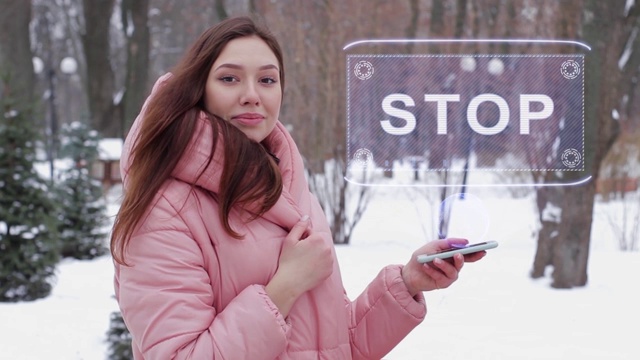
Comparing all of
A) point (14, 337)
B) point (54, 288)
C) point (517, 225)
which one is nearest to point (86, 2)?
point (54, 288)

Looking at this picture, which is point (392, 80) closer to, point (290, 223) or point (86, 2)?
point (290, 223)

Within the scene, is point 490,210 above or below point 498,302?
above

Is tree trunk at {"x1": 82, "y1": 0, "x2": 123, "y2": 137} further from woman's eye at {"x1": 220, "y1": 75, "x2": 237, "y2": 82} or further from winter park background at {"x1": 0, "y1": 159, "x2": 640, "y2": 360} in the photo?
woman's eye at {"x1": 220, "y1": 75, "x2": 237, "y2": 82}

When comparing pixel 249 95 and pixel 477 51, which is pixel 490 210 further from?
pixel 249 95

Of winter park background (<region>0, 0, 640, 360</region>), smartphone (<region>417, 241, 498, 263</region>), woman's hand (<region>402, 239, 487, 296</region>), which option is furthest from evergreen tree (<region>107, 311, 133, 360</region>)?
smartphone (<region>417, 241, 498, 263</region>)

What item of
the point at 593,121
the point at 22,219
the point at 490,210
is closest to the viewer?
the point at 490,210

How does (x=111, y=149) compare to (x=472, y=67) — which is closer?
(x=472, y=67)

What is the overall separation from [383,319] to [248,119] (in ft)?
1.99

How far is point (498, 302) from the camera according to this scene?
3916 millimetres

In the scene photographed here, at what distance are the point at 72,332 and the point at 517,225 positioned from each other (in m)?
2.86

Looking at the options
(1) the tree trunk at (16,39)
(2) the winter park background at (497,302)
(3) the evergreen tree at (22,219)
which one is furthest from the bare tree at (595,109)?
(1) the tree trunk at (16,39)

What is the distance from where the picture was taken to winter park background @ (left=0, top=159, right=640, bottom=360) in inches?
145

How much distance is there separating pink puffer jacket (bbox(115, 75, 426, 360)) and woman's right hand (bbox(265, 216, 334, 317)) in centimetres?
2

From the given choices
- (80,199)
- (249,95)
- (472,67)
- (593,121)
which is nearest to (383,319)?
(249,95)
